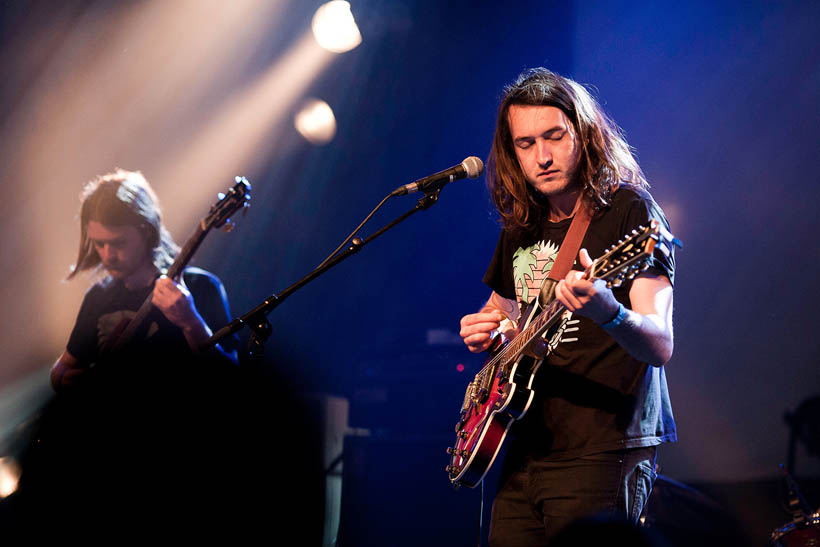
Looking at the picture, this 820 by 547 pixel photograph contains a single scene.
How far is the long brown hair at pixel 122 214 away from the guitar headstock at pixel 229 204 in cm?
95

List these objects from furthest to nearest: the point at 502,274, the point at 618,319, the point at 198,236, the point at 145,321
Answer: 1. the point at 145,321
2. the point at 198,236
3. the point at 502,274
4. the point at 618,319

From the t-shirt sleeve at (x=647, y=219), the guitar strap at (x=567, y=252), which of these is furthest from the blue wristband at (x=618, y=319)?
the guitar strap at (x=567, y=252)

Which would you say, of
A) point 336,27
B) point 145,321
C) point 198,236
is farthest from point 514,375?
point 336,27

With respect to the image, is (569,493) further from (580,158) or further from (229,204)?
(229,204)

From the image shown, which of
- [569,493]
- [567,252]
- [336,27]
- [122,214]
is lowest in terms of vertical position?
[569,493]

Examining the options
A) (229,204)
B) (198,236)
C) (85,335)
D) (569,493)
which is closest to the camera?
(569,493)

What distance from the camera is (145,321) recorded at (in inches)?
146

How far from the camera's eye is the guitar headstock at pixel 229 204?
10.2 ft

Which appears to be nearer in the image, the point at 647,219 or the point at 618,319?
the point at 618,319

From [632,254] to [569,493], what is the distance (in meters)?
0.76

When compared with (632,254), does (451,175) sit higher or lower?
higher

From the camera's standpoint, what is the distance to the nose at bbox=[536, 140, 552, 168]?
2361mm

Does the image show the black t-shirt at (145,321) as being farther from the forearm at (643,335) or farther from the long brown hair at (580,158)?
the forearm at (643,335)

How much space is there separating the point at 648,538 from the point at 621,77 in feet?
13.0
